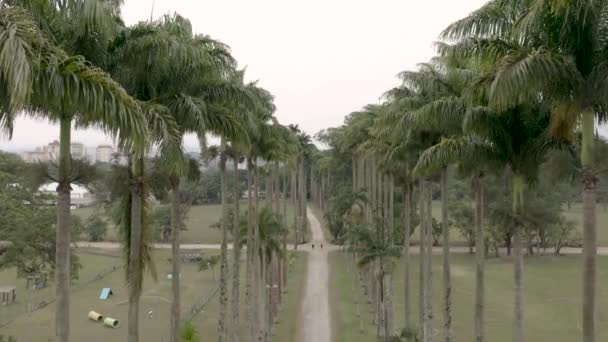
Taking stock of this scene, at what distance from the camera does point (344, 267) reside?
4994 cm

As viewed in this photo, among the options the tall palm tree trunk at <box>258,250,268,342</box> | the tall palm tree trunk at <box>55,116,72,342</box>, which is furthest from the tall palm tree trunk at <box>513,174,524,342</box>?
the tall palm tree trunk at <box>258,250,268,342</box>

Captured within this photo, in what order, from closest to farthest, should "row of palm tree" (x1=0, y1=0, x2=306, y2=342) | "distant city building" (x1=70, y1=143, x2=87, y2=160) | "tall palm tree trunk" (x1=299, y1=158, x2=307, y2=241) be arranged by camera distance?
"row of palm tree" (x1=0, y1=0, x2=306, y2=342) < "distant city building" (x1=70, y1=143, x2=87, y2=160) < "tall palm tree trunk" (x1=299, y1=158, x2=307, y2=241)

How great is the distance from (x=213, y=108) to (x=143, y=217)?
123 inches

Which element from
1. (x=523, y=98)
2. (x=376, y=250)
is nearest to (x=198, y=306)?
(x=376, y=250)

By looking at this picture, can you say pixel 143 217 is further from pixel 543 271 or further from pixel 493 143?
pixel 543 271

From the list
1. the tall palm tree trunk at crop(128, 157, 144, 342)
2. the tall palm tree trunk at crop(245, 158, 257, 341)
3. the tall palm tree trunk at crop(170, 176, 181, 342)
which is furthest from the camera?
the tall palm tree trunk at crop(245, 158, 257, 341)

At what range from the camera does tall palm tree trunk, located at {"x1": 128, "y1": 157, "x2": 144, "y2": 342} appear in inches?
452

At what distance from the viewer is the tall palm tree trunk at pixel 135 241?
11492 millimetres

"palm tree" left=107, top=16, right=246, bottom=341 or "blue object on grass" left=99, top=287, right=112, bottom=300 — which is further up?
"palm tree" left=107, top=16, right=246, bottom=341

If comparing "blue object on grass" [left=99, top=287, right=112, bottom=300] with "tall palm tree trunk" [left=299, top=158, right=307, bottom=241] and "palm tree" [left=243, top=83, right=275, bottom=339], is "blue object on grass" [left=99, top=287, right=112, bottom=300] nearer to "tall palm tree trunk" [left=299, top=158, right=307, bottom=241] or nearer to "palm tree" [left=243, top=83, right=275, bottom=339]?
"palm tree" [left=243, top=83, right=275, bottom=339]

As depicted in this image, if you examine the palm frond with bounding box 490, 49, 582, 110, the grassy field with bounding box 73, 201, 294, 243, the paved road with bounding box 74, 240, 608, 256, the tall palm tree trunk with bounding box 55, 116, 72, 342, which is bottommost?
the paved road with bounding box 74, 240, 608, 256

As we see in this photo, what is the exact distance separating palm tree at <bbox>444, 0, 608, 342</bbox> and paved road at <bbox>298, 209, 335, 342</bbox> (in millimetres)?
21069

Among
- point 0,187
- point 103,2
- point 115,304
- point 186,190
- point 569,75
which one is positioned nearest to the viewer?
point 103,2

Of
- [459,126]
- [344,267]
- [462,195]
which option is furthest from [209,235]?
[459,126]
